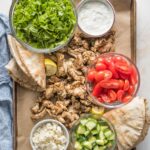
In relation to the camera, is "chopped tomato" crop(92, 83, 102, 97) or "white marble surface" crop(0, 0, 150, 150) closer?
"chopped tomato" crop(92, 83, 102, 97)

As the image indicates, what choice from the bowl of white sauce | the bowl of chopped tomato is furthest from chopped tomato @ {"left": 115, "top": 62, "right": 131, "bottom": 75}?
the bowl of white sauce

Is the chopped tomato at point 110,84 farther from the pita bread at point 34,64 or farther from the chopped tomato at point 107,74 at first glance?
the pita bread at point 34,64

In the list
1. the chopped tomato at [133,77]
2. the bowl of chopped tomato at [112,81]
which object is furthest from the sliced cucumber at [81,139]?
the chopped tomato at [133,77]

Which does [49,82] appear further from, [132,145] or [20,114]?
[132,145]

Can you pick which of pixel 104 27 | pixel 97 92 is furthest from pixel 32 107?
pixel 104 27

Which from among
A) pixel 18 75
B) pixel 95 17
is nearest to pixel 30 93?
pixel 18 75

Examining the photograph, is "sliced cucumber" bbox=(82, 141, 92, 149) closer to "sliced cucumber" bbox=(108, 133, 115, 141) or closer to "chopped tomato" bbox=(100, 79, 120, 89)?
"sliced cucumber" bbox=(108, 133, 115, 141)

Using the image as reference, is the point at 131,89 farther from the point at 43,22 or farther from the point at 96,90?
the point at 43,22
